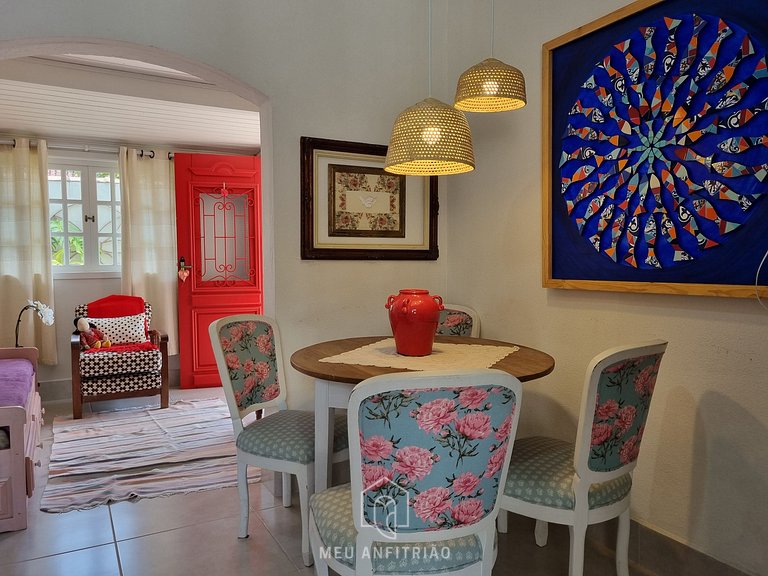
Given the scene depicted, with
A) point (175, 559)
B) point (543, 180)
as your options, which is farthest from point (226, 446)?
point (543, 180)

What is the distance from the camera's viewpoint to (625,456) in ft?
5.59

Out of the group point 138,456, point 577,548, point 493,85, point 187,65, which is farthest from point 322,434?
point 138,456

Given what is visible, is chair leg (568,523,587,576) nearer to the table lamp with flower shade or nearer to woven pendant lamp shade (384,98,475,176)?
woven pendant lamp shade (384,98,475,176)

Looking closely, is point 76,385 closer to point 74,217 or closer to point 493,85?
point 74,217

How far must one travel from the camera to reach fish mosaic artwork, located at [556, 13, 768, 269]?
5.70 ft

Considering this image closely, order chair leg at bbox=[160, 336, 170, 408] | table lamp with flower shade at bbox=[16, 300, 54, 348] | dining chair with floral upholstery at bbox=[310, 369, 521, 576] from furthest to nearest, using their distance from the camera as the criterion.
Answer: chair leg at bbox=[160, 336, 170, 408], table lamp with flower shade at bbox=[16, 300, 54, 348], dining chair with floral upholstery at bbox=[310, 369, 521, 576]

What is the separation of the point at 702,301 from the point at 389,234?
1579 mm

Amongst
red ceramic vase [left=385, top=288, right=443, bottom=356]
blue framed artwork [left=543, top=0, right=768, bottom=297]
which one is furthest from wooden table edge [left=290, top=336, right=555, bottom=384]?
blue framed artwork [left=543, top=0, right=768, bottom=297]

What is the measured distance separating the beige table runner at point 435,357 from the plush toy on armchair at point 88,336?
2974 mm

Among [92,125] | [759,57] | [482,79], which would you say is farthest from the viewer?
[92,125]

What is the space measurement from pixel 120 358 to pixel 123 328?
505mm

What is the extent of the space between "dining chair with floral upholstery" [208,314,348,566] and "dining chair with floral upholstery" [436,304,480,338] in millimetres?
762

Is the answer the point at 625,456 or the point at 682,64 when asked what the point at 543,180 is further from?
the point at 625,456

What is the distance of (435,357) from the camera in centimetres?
212
